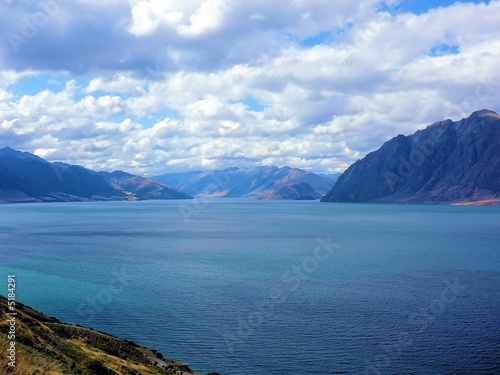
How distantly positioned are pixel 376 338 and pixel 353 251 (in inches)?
2994

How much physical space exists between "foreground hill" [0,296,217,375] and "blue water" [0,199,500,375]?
6379 mm

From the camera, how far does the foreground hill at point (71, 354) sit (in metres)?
27.8

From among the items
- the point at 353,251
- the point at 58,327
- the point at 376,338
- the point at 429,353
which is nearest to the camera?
the point at 58,327

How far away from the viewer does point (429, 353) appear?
167ft

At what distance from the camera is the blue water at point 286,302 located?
5044 centimetres

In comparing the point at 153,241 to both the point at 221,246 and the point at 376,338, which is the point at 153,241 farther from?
the point at 376,338

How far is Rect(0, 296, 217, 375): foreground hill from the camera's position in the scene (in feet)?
91.3

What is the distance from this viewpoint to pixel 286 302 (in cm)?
7162

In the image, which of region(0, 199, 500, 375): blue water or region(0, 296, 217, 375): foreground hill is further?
region(0, 199, 500, 375): blue water

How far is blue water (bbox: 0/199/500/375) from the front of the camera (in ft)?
165

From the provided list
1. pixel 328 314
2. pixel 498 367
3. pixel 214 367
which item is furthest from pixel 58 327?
pixel 498 367

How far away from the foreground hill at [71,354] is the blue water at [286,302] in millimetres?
6379

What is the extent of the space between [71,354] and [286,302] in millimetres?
41789

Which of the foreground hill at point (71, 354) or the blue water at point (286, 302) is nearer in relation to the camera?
the foreground hill at point (71, 354)
